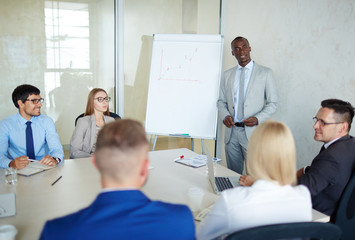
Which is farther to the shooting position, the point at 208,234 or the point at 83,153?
the point at 83,153

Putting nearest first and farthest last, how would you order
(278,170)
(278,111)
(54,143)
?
1. (278,170)
2. (54,143)
3. (278,111)

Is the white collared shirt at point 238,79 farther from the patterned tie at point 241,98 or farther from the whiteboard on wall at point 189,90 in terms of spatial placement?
the whiteboard on wall at point 189,90

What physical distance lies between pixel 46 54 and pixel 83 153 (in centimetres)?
170

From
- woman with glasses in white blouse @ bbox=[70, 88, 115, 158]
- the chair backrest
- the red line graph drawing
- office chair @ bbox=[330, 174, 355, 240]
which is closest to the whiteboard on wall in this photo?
the red line graph drawing

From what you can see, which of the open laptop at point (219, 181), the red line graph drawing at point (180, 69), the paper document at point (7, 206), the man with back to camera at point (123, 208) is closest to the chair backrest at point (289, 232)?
the man with back to camera at point (123, 208)

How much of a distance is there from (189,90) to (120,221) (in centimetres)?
304

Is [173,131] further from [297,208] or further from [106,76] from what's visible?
[297,208]

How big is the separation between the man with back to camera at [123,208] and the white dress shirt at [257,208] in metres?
0.29

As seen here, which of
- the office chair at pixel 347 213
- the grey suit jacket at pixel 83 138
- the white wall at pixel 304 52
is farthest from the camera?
the grey suit jacket at pixel 83 138

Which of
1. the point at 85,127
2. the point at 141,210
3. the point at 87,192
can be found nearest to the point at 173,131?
the point at 85,127

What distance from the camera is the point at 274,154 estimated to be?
48.8 inches

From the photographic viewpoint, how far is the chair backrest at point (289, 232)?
39.3 inches

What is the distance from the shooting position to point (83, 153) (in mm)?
2945

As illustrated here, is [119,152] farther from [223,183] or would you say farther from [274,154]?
[223,183]
